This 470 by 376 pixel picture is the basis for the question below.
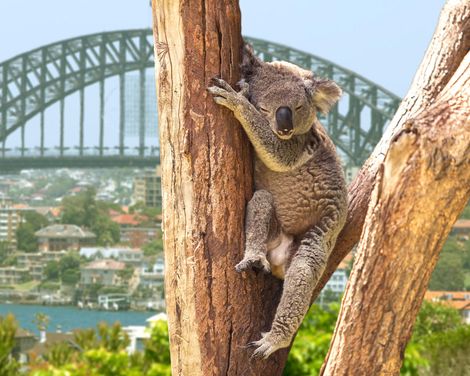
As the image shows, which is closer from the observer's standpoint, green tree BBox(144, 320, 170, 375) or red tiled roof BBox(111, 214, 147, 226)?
green tree BBox(144, 320, 170, 375)

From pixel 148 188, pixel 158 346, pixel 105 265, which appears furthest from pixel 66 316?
pixel 158 346

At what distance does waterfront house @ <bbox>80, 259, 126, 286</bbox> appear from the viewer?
5961 millimetres

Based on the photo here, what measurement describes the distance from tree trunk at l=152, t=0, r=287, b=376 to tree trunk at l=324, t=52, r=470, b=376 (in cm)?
27

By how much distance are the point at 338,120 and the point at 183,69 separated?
3.64 meters

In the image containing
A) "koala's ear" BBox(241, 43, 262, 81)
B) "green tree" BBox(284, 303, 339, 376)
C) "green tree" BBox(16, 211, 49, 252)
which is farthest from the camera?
"green tree" BBox(16, 211, 49, 252)

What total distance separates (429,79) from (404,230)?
765 millimetres

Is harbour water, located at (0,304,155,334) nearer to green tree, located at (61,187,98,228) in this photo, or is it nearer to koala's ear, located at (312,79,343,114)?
green tree, located at (61,187,98,228)

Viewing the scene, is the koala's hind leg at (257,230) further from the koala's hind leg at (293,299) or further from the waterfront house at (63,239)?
the waterfront house at (63,239)

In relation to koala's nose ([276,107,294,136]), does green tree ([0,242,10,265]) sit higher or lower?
lower

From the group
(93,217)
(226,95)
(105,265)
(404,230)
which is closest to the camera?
(404,230)

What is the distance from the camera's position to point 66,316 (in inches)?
235

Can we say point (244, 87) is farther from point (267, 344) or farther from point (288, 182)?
point (267, 344)

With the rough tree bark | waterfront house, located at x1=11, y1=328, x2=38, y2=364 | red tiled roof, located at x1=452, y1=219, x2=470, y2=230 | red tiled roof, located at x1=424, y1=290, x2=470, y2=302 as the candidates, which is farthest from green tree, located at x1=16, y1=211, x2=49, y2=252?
the rough tree bark

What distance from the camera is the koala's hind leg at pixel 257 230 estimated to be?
1.84 m
